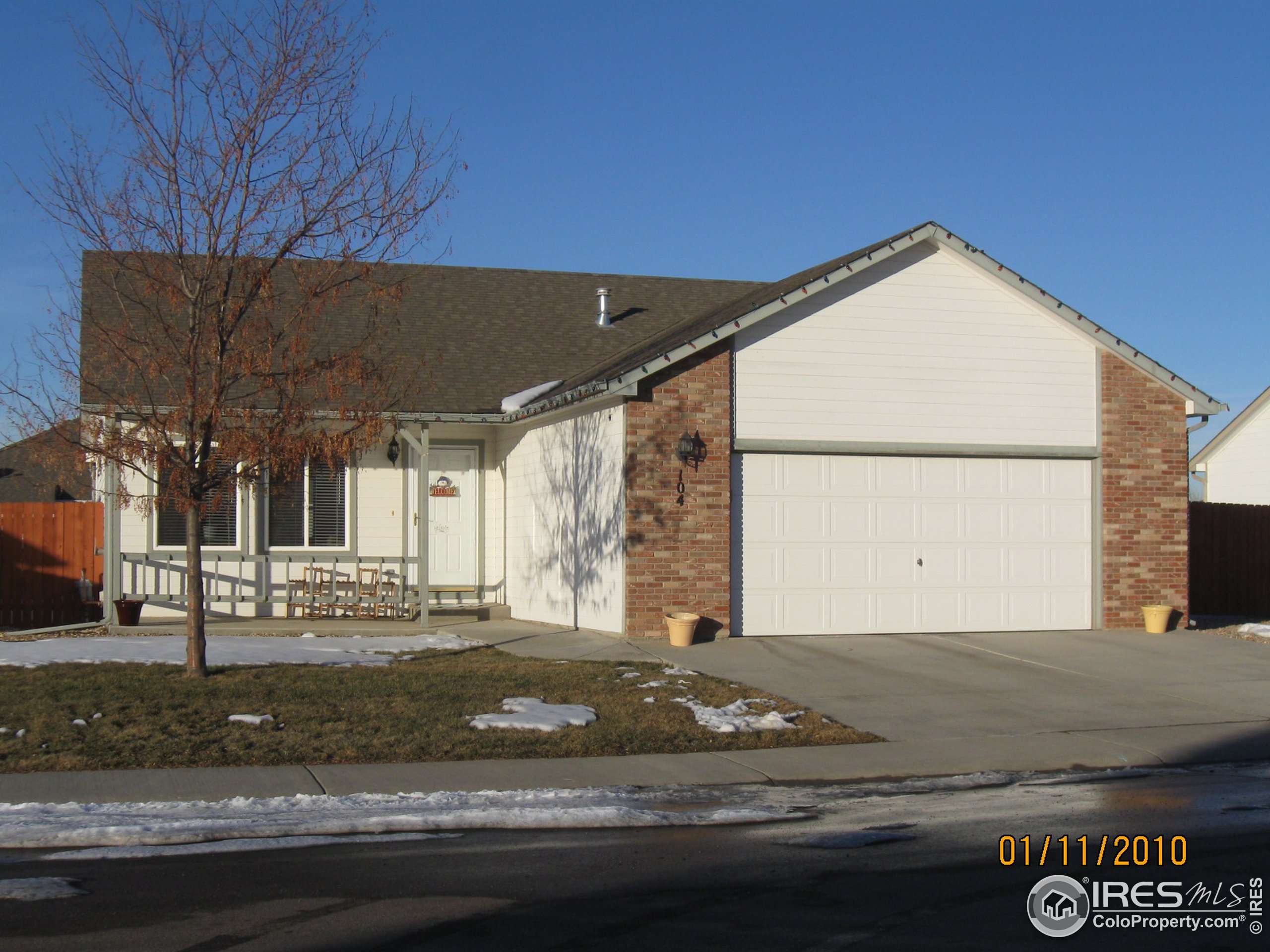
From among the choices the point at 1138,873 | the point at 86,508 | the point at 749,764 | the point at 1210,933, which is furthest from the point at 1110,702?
the point at 86,508

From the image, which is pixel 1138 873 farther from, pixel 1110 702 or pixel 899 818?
pixel 1110 702

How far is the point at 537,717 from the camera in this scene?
1042 cm

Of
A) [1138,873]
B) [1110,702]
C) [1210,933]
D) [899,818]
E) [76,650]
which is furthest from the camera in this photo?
[76,650]

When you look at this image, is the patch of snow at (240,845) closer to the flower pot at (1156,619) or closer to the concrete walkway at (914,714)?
the concrete walkway at (914,714)

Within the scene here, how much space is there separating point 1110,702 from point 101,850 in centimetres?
931

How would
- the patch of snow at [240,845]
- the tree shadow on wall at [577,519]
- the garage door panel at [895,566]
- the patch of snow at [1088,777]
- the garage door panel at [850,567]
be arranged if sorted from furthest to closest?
the garage door panel at [895,566] → the garage door panel at [850,567] → the tree shadow on wall at [577,519] → the patch of snow at [1088,777] → the patch of snow at [240,845]

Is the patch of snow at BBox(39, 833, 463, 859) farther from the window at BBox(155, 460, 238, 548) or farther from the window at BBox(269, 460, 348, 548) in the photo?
the window at BBox(269, 460, 348, 548)

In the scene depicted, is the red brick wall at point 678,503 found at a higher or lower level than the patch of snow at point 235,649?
higher

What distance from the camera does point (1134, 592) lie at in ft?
54.9

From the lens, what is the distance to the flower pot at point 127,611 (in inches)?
635

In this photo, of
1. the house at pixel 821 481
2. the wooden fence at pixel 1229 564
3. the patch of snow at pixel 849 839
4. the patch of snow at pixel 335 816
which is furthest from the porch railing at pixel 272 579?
the wooden fence at pixel 1229 564

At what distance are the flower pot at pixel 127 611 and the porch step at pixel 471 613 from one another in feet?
13.0

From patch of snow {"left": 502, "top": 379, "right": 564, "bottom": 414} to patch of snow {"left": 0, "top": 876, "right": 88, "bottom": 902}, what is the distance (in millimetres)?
11721

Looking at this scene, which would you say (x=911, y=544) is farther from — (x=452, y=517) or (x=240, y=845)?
(x=240, y=845)
